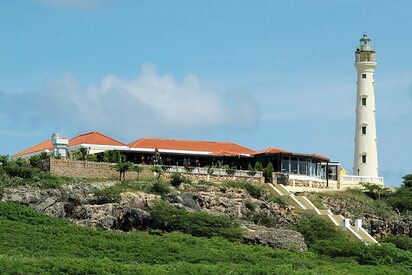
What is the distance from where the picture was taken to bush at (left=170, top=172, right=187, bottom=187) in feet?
243

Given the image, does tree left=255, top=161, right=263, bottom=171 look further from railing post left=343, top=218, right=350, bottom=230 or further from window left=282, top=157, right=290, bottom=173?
railing post left=343, top=218, right=350, bottom=230

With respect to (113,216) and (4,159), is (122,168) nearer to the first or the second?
(4,159)

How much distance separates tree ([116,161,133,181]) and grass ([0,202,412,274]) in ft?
26.7

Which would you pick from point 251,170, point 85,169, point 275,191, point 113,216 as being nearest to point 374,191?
point 251,170

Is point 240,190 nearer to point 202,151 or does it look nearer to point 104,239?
point 202,151

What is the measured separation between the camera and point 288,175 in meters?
80.1

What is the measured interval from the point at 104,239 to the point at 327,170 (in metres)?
25.7

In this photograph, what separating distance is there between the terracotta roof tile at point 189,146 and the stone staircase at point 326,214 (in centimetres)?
726

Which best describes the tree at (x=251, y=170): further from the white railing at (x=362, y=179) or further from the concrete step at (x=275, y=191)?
the white railing at (x=362, y=179)

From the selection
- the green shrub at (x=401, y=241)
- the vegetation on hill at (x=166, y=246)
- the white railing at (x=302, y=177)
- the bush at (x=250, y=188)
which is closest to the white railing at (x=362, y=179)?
the white railing at (x=302, y=177)

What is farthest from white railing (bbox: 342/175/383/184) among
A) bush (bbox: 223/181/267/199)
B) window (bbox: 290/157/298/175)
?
bush (bbox: 223/181/267/199)

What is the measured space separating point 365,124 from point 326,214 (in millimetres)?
16700

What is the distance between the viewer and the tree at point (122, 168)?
7344 cm

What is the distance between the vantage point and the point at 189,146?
273ft
